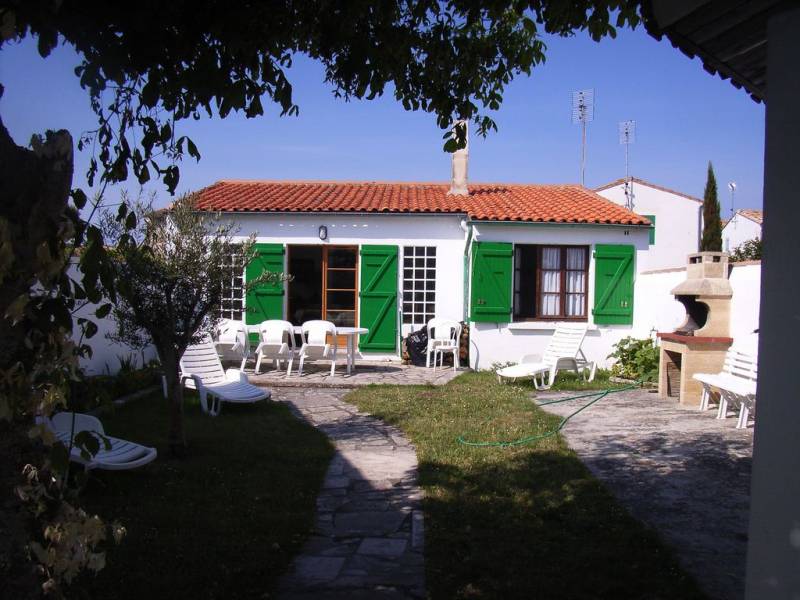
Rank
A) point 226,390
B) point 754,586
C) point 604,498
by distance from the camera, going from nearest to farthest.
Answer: point 754,586 < point 604,498 < point 226,390

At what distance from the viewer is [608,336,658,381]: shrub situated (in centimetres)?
1162

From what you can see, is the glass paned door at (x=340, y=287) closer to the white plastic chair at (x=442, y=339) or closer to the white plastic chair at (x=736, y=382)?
the white plastic chair at (x=442, y=339)

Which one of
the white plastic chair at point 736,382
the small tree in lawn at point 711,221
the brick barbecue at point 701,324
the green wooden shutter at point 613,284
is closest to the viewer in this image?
the white plastic chair at point 736,382

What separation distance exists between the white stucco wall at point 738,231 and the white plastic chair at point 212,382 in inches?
988

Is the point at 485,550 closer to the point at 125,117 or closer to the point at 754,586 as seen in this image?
the point at 754,586

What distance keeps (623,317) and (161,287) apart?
9.49 m

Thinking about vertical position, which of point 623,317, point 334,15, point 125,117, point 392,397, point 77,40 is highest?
point 334,15

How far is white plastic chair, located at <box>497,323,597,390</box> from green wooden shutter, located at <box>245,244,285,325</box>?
4445 millimetres

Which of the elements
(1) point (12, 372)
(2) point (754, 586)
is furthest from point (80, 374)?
(2) point (754, 586)

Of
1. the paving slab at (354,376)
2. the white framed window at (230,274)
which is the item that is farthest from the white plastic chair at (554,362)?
the white framed window at (230,274)

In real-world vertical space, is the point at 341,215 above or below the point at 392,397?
above

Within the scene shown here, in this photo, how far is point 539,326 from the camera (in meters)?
13.3

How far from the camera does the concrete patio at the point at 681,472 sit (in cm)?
414

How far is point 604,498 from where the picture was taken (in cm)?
518
